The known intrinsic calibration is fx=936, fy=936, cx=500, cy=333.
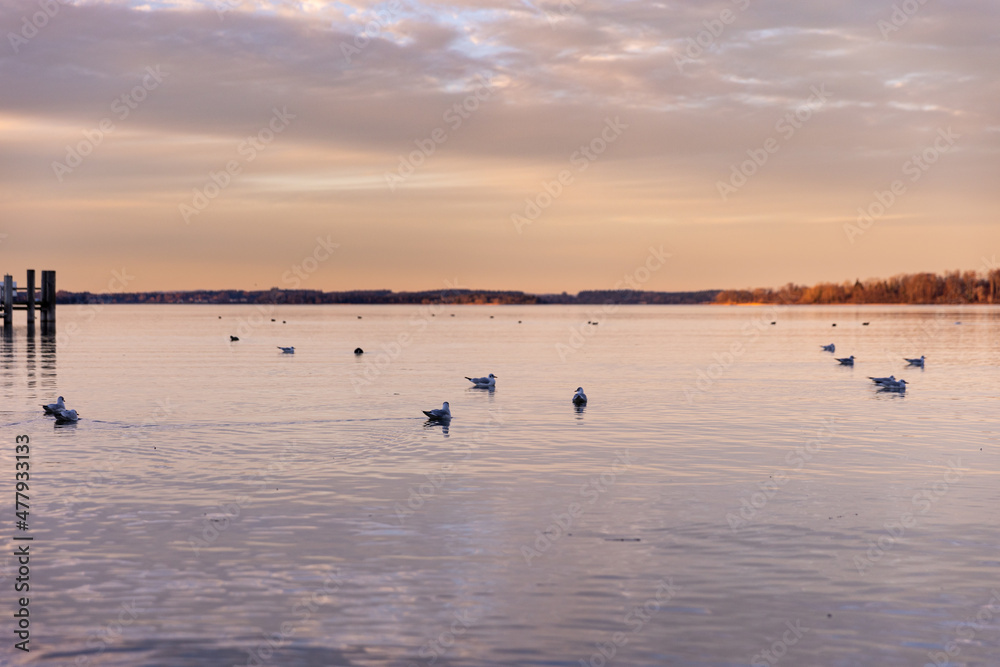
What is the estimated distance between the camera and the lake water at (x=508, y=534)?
39.3ft

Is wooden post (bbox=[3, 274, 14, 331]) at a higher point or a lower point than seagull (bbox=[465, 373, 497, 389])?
higher

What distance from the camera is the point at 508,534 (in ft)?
56.3

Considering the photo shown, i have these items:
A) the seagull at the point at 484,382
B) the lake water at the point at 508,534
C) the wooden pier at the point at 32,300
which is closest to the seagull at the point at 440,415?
the lake water at the point at 508,534

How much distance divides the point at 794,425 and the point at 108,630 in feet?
84.4

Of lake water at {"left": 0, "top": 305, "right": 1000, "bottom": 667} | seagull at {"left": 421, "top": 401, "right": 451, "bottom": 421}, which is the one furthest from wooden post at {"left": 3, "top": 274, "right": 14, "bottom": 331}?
seagull at {"left": 421, "top": 401, "right": 451, "bottom": 421}

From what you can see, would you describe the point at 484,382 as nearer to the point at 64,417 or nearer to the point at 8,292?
the point at 64,417

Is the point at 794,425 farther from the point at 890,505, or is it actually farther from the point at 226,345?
the point at 226,345

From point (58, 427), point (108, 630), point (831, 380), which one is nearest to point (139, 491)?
point (108, 630)

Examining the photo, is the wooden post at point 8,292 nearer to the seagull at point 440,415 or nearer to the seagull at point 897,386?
the seagull at point 440,415

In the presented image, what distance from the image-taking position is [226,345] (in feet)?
301

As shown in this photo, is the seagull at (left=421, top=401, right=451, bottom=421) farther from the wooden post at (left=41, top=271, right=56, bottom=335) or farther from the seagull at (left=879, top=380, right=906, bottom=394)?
the wooden post at (left=41, top=271, right=56, bottom=335)

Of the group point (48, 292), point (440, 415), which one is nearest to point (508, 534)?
point (440, 415)

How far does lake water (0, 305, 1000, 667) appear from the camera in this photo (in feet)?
39.3

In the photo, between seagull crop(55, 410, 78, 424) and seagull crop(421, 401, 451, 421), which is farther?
seagull crop(421, 401, 451, 421)
